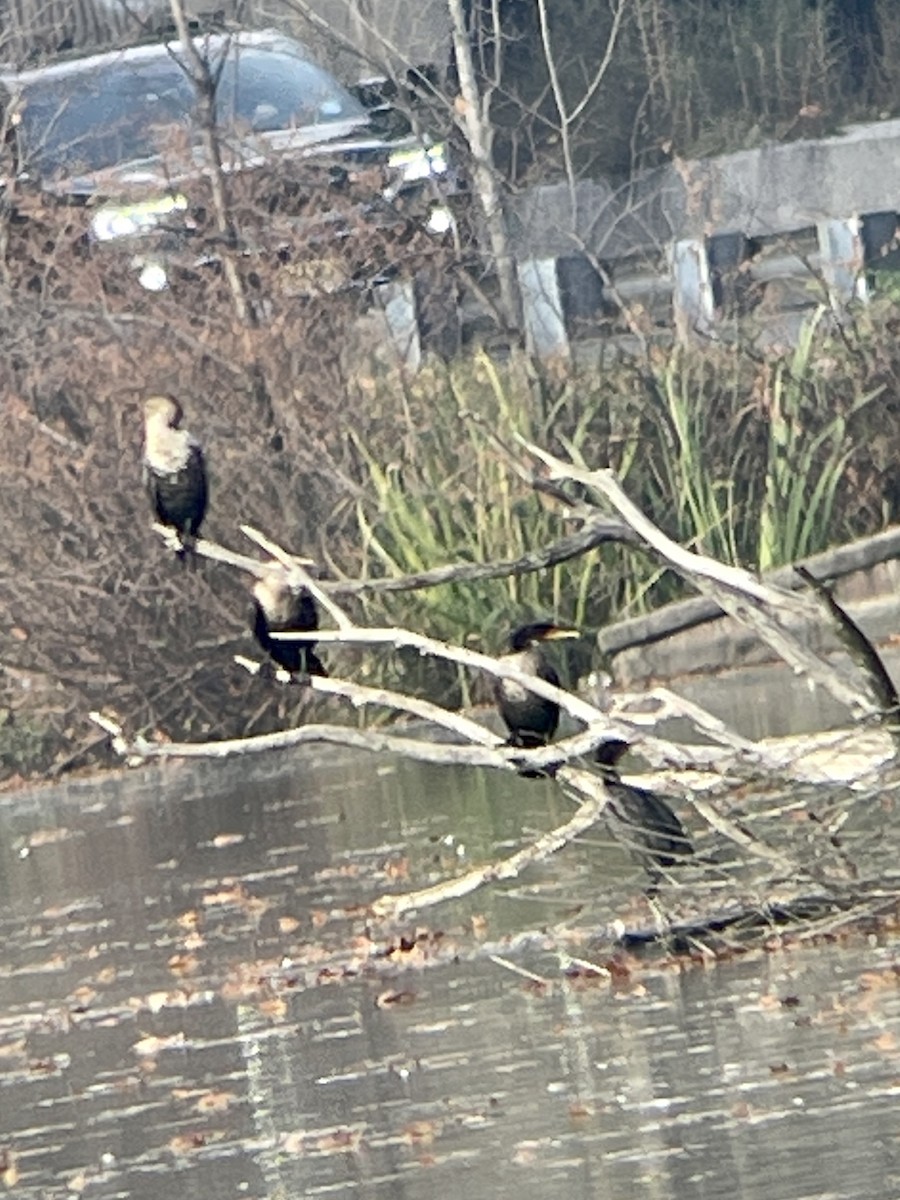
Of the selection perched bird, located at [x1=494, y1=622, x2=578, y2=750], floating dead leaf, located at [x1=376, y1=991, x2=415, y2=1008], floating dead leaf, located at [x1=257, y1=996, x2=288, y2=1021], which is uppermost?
perched bird, located at [x1=494, y1=622, x2=578, y2=750]

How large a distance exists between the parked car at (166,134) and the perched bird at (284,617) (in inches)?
125

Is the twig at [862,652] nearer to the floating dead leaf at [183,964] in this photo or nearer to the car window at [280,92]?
the floating dead leaf at [183,964]

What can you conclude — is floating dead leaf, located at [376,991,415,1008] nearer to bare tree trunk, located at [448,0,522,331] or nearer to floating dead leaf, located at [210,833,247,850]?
floating dead leaf, located at [210,833,247,850]

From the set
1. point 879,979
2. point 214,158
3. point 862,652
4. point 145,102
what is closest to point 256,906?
point 862,652

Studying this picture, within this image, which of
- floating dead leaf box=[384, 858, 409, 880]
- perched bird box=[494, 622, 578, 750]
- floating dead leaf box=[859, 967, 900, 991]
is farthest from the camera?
floating dead leaf box=[384, 858, 409, 880]

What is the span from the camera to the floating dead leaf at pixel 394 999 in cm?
782

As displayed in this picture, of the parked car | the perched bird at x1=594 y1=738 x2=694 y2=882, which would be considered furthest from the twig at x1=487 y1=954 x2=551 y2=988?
the parked car

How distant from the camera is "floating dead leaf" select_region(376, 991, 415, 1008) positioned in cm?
782

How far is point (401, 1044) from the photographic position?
7.31 m

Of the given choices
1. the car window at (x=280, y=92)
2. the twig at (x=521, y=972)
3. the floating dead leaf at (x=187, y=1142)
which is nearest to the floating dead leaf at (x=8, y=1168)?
the floating dead leaf at (x=187, y=1142)

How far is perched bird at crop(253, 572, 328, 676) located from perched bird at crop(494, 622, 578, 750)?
1440 mm

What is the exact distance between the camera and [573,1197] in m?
5.69

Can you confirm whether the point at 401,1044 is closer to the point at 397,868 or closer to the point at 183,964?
the point at 183,964

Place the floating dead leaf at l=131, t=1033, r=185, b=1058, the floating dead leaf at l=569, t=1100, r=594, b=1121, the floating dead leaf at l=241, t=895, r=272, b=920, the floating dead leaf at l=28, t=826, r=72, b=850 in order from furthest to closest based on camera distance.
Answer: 1. the floating dead leaf at l=28, t=826, r=72, b=850
2. the floating dead leaf at l=241, t=895, r=272, b=920
3. the floating dead leaf at l=131, t=1033, r=185, b=1058
4. the floating dead leaf at l=569, t=1100, r=594, b=1121
